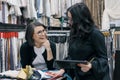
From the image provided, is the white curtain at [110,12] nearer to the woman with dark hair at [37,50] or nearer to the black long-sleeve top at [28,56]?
the woman with dark hair at [37,50]

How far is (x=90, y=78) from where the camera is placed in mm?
2035

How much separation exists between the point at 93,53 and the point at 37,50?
28.4 inches

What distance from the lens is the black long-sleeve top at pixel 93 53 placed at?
1.99 metres

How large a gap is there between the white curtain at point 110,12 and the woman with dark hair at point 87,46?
2150 millimetres

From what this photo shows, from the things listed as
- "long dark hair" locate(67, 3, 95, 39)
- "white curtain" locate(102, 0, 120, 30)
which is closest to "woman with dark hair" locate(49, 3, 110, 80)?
"long dark hair" locate(67, 3, 95, 39)

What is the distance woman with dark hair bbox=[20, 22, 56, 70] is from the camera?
8.51 feet

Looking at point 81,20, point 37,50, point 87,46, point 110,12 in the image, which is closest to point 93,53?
point 87,46

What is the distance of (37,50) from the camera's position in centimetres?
263

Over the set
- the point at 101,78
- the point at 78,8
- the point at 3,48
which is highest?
the point at 78,8

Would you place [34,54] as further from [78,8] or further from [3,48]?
[78,8]

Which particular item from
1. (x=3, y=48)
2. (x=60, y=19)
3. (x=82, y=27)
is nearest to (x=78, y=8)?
(x=82, y=27)

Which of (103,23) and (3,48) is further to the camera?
(103,23)

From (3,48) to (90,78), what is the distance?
3.14 ft

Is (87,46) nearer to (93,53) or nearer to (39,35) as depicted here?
(93,53)
